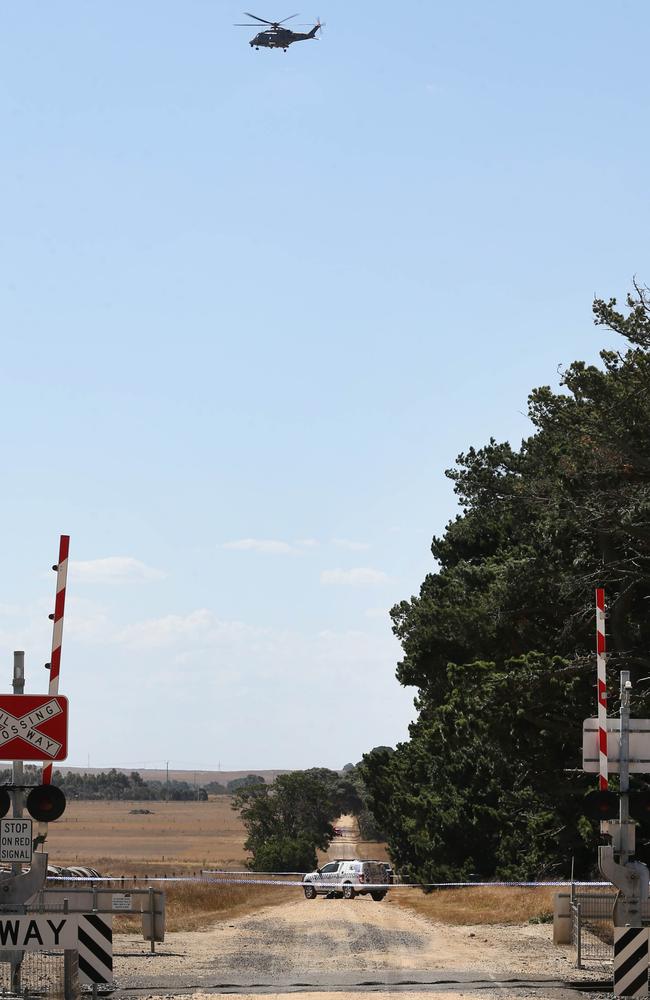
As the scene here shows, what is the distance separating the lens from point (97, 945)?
14930 millimetres

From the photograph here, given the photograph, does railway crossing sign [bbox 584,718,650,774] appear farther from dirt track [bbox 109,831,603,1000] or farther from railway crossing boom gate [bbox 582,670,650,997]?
dirt track [bbox 109,831,603,1000]

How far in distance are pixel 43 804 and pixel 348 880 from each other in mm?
38954

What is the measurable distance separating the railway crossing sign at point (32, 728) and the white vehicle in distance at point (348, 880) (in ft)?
126

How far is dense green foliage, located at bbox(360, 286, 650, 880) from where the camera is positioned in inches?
1373

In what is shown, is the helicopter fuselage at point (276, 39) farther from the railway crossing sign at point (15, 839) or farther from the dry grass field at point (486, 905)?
the railway crossing sign at point (15, 839)

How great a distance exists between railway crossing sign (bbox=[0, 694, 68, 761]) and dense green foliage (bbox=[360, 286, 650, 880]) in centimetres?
2060

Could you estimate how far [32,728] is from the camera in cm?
1402

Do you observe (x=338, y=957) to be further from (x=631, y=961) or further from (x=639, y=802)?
(x=631, y=961)

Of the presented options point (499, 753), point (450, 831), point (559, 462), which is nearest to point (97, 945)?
point (559, 462)

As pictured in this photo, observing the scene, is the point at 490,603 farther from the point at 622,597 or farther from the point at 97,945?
the point at 97,945

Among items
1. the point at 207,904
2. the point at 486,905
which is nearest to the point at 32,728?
the point at 486,905

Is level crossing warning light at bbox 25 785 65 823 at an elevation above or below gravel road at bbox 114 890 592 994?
above

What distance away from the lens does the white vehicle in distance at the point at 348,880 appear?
51.2 metres

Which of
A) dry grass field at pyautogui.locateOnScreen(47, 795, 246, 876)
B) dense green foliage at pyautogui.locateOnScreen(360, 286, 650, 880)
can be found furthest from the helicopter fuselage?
dry grass field at pyautogui.locateOnScreen(47, 795, 246, 876)
